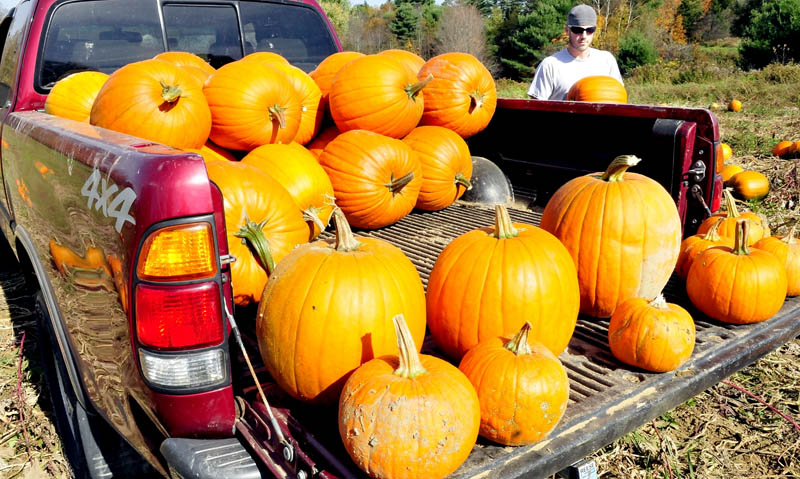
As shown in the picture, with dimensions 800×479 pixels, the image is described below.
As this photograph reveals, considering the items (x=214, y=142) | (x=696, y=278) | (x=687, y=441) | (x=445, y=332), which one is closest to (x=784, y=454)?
(x=687, y=441)

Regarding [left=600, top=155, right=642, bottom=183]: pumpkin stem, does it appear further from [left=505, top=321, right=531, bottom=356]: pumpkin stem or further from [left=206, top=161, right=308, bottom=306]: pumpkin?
[left=206, top=161, right=308, bottom=306]: pumpkin

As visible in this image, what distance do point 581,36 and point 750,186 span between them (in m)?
3.11

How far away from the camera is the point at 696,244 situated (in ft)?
8.98

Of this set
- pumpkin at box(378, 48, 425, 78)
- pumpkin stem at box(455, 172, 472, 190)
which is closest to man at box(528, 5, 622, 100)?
pumpkin at box(378, 48, 425, 78)

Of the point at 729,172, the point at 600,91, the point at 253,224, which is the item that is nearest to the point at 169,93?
the point at 253,224

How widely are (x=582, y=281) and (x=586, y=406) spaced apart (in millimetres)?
740

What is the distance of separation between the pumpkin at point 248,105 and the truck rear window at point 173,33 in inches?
45.1

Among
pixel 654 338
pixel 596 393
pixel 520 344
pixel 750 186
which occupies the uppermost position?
pixel 520 344

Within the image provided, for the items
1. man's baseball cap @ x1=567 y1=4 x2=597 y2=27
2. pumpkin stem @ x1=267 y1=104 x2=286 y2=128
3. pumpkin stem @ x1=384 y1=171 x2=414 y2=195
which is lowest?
pumpkin stem @ x1=384 y1=171 x2=414 y2=195

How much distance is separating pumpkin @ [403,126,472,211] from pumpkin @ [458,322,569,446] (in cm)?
204

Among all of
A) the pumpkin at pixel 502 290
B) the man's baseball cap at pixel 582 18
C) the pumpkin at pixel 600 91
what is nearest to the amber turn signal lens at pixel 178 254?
the pumpkin at pixel 502 290

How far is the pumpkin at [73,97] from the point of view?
3.27 meters

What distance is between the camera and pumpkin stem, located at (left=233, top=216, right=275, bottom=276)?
7.84ft

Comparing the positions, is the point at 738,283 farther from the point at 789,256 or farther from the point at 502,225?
the point at 502,225
